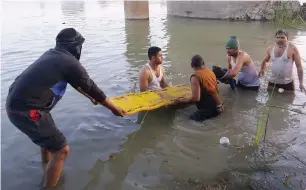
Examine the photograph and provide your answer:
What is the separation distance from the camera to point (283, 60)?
6.23 metres

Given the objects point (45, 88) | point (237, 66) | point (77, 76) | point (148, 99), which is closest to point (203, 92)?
point (148, 99)

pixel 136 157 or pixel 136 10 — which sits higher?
pixel 136 10

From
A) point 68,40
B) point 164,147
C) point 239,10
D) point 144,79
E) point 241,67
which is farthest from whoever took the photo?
point 239,10

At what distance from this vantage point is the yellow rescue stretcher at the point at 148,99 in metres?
5.14

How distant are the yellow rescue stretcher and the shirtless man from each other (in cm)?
109

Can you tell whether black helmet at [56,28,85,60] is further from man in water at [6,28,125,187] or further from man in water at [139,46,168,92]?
man in water at [139,46,168,92]

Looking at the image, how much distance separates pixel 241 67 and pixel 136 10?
55.5ft

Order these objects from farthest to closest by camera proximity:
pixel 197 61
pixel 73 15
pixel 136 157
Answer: pixel 73 15 → pixel 197 61 → pixel 136 157

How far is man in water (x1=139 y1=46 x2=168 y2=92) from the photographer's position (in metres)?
5.53

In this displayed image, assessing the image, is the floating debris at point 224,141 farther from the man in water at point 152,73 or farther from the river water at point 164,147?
the man in water at point 152,73

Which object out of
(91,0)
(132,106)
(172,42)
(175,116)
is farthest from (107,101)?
(91,0)

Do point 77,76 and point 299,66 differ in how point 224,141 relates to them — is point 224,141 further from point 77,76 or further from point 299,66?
point 299,66

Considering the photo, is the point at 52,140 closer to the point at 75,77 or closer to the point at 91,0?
the point at 75,77

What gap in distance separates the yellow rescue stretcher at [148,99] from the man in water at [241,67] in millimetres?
1062
